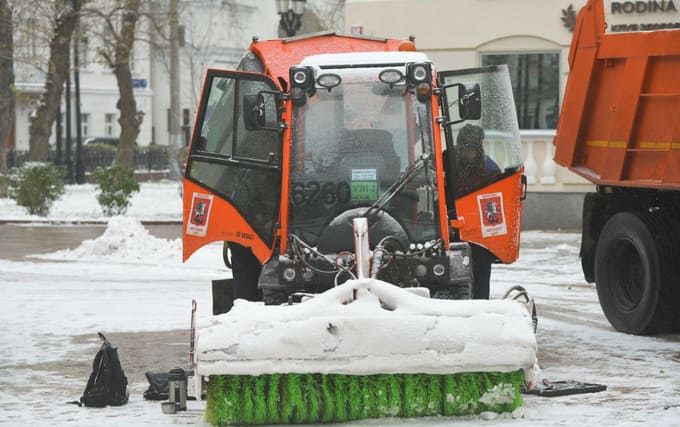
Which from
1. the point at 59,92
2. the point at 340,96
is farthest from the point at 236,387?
the point at 59,92

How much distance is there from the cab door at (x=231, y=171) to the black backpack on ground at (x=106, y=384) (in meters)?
1.74

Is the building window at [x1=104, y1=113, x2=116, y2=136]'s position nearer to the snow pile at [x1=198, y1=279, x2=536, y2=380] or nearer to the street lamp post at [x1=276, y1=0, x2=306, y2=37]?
the street lamp post at [x1=276, y1=0, x2=306, y2=37]

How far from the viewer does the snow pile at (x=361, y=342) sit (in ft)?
25.4

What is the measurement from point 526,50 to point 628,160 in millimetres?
12553

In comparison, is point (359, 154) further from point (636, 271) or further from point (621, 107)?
→ point (636, 271)

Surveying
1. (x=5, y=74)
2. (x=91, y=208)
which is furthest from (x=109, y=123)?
(x=91, y=208)

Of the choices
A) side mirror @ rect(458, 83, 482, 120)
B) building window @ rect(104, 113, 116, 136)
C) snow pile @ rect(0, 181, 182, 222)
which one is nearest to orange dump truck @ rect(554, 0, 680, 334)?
side mirror @ rect(458, 83, 482, 120)

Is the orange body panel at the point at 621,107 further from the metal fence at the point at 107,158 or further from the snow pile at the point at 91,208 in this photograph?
the metal fence at the point at 107,158

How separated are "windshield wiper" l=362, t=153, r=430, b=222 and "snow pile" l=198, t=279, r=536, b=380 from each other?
1.55m

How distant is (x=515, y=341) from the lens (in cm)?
784

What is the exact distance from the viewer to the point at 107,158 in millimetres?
54906

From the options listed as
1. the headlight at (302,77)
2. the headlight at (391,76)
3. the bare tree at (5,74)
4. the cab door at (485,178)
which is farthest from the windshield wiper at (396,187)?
the bare tree at (5,74)

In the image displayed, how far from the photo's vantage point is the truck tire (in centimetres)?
1205

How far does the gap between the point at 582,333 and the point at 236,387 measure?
5.36 m
